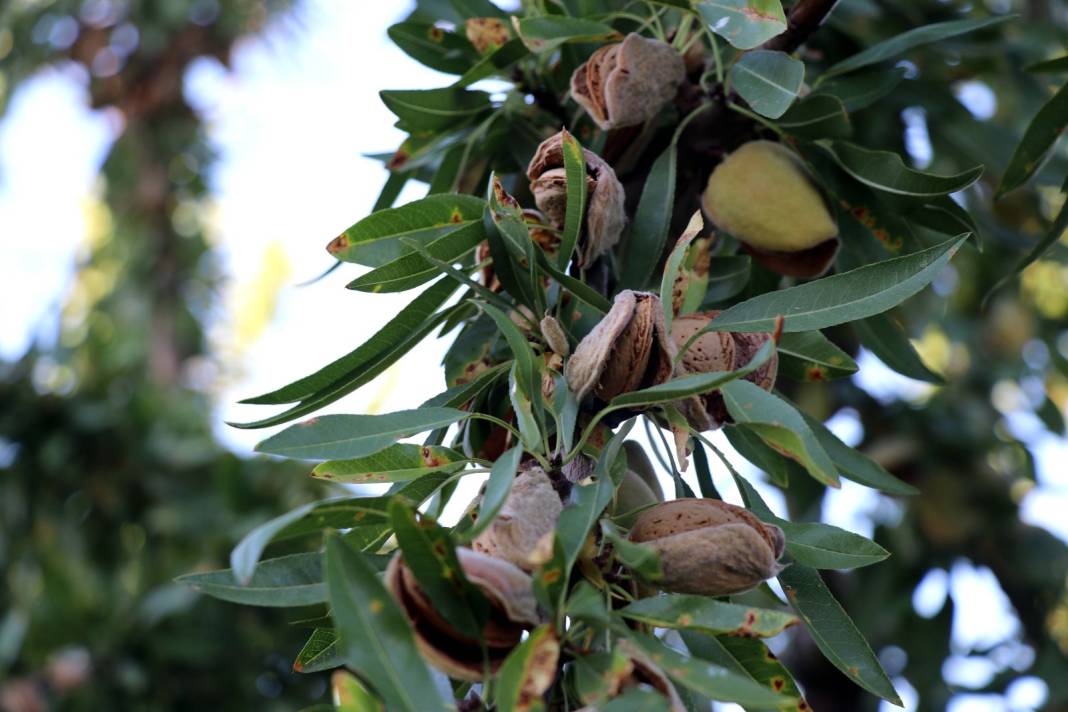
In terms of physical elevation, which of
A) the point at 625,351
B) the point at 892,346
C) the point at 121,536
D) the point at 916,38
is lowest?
the point at 121,536

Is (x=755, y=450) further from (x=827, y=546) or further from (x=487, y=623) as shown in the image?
(x=487, y=623)

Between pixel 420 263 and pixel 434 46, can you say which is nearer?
pixel 420 263

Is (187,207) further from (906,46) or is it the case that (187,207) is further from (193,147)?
(906,46)

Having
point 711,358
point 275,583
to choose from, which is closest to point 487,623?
point 275,583

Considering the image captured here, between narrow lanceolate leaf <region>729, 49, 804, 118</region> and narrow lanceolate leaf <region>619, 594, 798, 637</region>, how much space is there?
0.33 metres

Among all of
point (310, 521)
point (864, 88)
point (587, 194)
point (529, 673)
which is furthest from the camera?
point (864, 88)

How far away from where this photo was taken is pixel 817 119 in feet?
2.89

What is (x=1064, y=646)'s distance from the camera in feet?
6.56

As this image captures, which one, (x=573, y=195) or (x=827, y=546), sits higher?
(x=573, y=195)

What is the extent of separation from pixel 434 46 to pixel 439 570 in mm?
621

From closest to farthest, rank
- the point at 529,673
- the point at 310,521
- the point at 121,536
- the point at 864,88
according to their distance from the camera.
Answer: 1. the point at 529,673
2. the point at 310,521
3. the point at 864,88
4. the point at 121,536

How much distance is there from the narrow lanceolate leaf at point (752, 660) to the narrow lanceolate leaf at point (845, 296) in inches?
7.3

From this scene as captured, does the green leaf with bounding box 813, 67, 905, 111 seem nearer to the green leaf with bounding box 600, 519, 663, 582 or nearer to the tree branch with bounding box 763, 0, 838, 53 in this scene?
the tree branch with bounding box 763, 0, 838, 53

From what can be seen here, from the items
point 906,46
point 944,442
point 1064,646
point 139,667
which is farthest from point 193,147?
point 906,46
